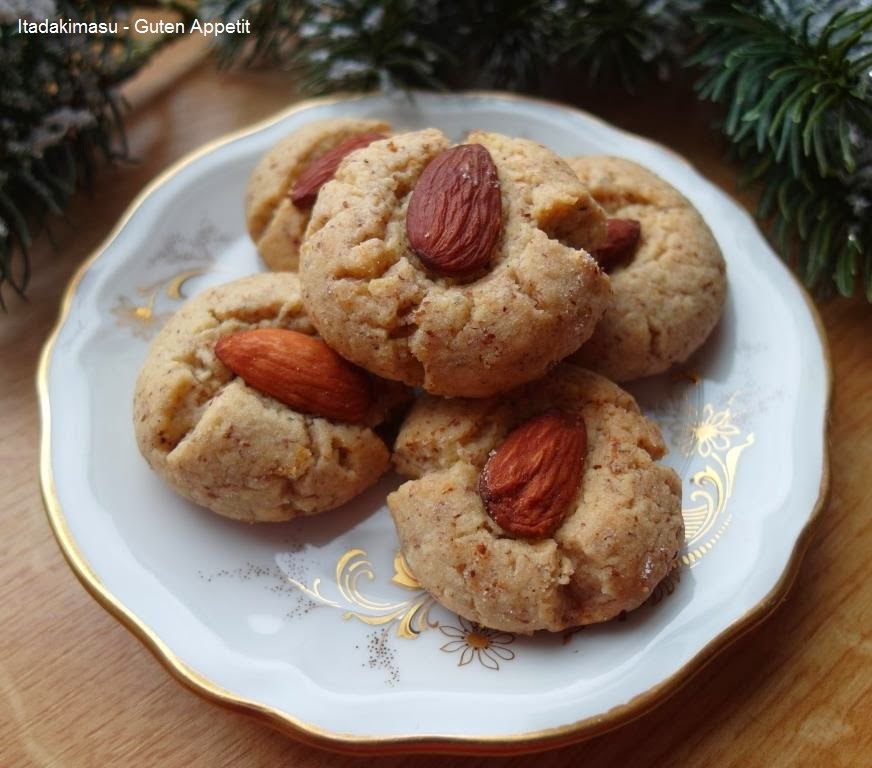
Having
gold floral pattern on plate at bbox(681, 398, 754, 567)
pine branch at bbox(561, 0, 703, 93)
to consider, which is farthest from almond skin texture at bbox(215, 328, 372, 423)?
pine branch at bbox(561, 0, 703, 93)

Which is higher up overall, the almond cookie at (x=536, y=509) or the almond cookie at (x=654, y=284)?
the almond cookie at (x=654, y=284)

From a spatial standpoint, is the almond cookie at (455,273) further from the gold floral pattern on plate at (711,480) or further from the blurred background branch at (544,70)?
the blurred background branch at (544,70)

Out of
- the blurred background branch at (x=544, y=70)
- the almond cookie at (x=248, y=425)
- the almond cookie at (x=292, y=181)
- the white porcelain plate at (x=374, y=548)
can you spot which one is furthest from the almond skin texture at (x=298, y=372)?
the blurred background branch at (x=544, y=70)

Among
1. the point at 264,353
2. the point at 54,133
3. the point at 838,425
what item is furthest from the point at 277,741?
the point at 54,133

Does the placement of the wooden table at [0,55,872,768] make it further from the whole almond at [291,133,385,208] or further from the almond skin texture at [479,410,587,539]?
the whole almond at [291,133,385,208]

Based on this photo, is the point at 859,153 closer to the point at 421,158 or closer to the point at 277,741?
the point at 421,158

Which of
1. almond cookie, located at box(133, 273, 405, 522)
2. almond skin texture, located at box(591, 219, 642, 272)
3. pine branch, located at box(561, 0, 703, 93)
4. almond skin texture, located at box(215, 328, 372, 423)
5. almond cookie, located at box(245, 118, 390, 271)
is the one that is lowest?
almond cookie, located at box(133, 273, 405, 522)

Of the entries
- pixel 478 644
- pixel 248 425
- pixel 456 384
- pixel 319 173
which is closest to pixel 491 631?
pixel 478 644
